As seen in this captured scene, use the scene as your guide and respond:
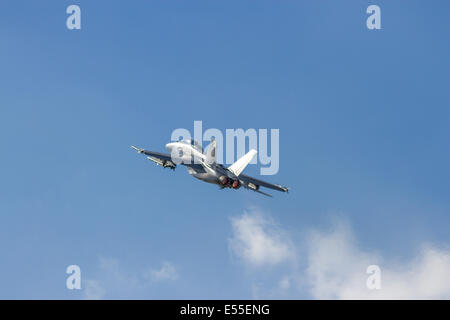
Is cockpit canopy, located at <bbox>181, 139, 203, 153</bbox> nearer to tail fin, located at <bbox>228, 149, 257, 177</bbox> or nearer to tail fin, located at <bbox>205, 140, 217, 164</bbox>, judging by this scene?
tail fin, located at <bbox>205, 140, 217, 164</bbox>

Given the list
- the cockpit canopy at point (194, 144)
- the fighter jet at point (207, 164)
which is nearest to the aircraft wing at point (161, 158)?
the fighter jet at point (207, 164)

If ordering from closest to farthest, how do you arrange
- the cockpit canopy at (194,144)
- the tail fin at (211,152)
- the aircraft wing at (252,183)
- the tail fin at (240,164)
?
1. the tail fin at (211,152)
2. the tail fin at (240,164)
3. the aircraft wing at (252,183)
4. the cockpit canopy at (194,144)

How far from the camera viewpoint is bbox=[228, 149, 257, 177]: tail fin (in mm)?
112500

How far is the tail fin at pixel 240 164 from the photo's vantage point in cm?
11250

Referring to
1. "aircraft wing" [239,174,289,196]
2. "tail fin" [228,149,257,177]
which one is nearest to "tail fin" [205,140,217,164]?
"tail fin" [228,149,257,177]

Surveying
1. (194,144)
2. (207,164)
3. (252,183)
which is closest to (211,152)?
(207,164)

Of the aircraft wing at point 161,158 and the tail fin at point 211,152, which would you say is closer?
the tail fin at point 211,152

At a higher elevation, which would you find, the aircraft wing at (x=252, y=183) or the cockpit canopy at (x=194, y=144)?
the cockpit canopy at (x=194, y=144)

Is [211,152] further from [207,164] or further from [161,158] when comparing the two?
[161,158]

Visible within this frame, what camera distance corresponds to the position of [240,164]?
11319 centimetres

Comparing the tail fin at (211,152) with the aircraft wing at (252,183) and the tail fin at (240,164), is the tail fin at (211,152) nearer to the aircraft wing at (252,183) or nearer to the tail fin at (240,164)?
the tail fin at (240,164)

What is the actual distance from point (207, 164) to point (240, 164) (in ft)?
21.2
